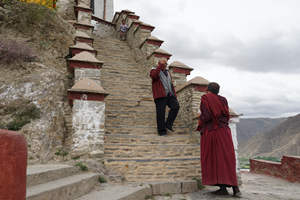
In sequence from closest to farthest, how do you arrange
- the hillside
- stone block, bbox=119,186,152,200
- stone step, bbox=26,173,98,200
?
stone step, bbox=26,173,98,200 → stone block, bbox=119,186,152,200 → the hillside

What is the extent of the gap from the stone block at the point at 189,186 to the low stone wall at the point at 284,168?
607cm

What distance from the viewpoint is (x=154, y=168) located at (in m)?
4.80

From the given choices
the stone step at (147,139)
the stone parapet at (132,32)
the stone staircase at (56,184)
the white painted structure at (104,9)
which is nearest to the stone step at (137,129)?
the stone step at (147,139)

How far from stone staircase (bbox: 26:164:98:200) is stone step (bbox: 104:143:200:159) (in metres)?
→ 1.35

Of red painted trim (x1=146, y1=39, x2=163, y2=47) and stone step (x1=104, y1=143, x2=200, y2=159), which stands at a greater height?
red painted trim (x1=146, y1=39, x2=163, y2=47)

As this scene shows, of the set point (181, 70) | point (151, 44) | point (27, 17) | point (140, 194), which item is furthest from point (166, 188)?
point (27, 17)

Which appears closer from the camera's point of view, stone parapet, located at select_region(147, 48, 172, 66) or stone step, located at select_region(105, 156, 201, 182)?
stone step, located at select_region(105, 156, 201, 182)

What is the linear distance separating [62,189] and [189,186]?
8.61 ft

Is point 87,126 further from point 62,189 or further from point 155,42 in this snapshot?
point 155,42

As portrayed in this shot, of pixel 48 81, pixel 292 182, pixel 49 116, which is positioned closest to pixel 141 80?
pixel 48 81

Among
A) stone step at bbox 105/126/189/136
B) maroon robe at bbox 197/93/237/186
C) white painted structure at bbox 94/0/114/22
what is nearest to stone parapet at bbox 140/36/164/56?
stone step at bbox 105/126/189/136

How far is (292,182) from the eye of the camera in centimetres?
841

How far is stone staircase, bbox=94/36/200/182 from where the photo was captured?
15.6 ft

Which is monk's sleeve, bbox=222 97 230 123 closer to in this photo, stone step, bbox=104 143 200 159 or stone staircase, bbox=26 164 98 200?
stone step, bbox=104 143 200 159
